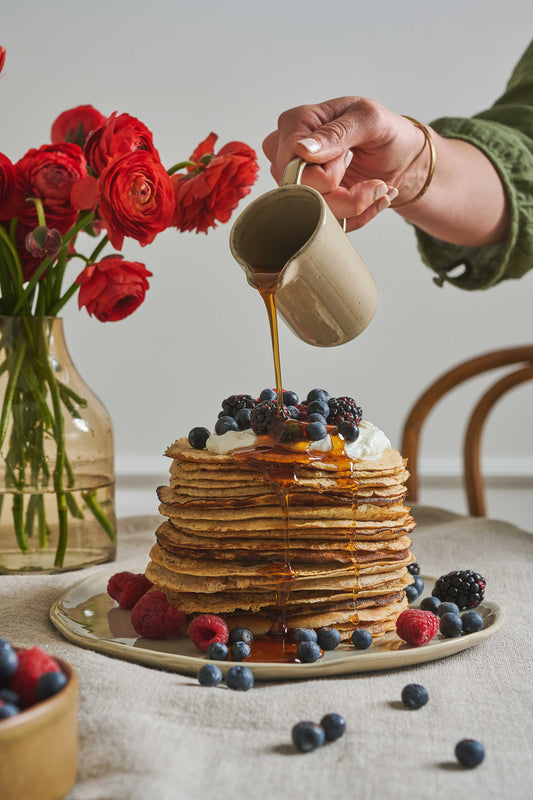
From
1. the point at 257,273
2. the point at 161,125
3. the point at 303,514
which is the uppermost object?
the point at 161,125

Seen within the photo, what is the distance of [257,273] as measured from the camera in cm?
133

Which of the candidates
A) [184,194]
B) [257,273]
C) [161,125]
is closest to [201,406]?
[161,125]

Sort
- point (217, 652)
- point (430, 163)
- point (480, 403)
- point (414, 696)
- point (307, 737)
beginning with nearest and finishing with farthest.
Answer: point (307, 737) → point (414, 696) → point (217, 652) → point (430, 163) → point (480, 403)

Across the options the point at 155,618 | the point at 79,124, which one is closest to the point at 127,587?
the point at 155,618

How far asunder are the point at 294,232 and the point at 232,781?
799 mm

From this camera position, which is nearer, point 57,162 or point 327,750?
point 327,750

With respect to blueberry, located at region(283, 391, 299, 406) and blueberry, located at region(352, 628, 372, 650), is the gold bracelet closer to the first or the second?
blueberry, located at region(283, 391, 299, 406)

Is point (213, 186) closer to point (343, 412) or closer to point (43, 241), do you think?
point (43, 241)

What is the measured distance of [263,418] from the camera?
134 centimetres

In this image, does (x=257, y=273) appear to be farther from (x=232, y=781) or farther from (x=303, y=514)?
(x=232, y=781)

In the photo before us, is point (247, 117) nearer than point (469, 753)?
No

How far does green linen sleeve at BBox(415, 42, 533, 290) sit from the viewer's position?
6.88 feet

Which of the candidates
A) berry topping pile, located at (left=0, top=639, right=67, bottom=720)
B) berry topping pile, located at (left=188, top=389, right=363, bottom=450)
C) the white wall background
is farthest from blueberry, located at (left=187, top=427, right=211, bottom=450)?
the white wall background

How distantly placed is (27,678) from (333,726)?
0.32 metres
